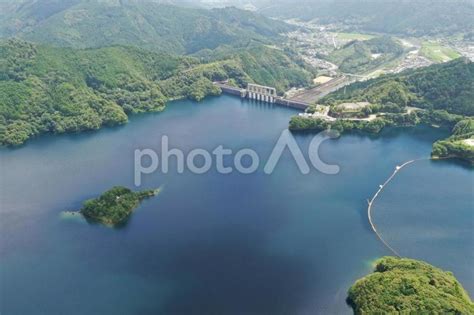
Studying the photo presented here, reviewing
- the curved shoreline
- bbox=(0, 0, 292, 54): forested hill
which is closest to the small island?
the curved shoreline

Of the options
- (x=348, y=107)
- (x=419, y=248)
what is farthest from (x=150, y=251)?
(x=348, y=107)

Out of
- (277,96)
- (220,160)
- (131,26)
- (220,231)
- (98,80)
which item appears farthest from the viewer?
(131,26)

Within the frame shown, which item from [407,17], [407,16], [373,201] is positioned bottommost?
[373,201]

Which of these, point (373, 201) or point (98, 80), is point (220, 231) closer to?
point (373, 201)

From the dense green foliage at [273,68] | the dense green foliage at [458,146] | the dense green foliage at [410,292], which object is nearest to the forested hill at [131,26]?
the dense green foliage at [273,68]

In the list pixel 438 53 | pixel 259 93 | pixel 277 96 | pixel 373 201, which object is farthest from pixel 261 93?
pixel 438 53

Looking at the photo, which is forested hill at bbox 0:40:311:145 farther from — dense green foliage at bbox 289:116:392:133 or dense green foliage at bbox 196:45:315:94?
dense green foliage at bbox 289:116:392:133
